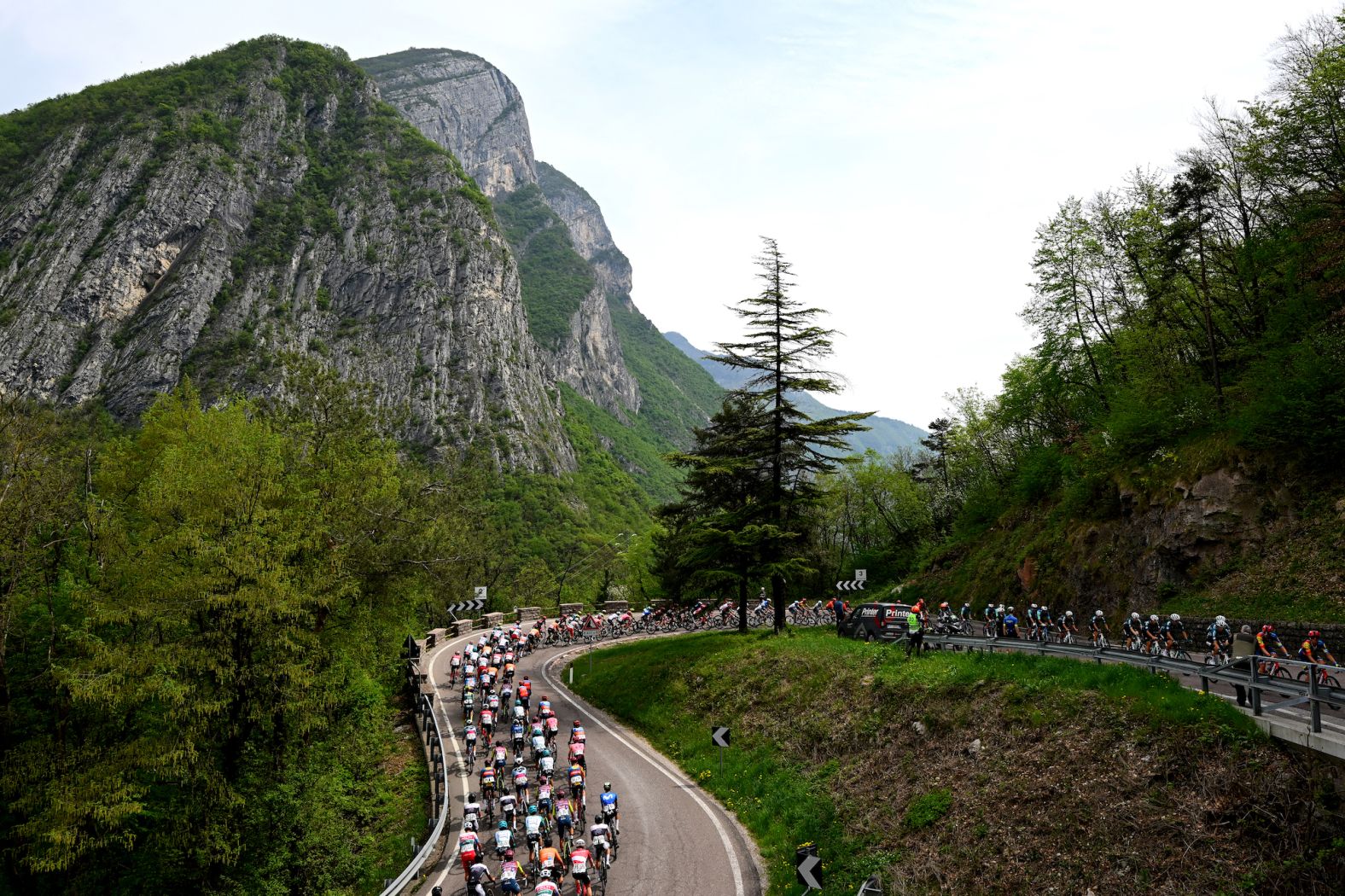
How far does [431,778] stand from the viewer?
2214 cm

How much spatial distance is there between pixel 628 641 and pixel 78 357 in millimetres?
131575

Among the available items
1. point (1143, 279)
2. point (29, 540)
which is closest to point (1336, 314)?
point (1143, 279)

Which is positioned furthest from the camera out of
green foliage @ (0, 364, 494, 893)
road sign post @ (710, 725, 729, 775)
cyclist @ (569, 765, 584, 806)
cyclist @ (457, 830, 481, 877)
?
road sign post @ (710, 725, 729, 775)

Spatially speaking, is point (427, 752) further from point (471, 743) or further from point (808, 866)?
point (808, 866)

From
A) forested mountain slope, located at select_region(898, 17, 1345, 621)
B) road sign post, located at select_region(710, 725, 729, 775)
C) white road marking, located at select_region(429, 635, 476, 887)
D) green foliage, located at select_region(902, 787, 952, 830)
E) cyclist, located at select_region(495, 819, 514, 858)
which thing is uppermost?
forested mountain slope, located at select_region(898, 17, 1345, 621)

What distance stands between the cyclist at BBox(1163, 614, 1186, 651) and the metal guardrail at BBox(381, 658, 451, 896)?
19.4 metres

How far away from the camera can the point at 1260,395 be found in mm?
24844

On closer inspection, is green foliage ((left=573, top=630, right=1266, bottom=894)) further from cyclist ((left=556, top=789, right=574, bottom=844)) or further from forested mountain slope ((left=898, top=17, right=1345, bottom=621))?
forested mountain slope ((left=898, top=17, right=1345, bottom=621))

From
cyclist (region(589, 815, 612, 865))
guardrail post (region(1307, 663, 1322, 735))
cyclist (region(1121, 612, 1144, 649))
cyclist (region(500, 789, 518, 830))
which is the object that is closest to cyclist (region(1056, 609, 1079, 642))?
cyclist (region(1121, 612, 1144, 649))

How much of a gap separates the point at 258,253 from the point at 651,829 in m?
165

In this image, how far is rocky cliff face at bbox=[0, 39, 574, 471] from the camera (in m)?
125

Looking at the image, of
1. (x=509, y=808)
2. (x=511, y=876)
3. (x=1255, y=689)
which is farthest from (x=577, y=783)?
(x=1255, y=689)

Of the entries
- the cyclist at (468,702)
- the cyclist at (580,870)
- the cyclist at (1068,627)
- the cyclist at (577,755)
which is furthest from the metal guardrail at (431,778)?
the cyclist at (1068,627)

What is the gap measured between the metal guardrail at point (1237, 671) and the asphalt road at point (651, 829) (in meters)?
8.76
